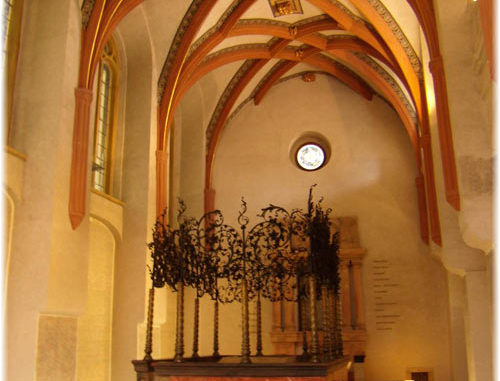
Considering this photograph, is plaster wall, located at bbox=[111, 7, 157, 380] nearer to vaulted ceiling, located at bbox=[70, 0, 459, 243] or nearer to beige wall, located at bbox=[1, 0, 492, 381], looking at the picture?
beige wall, located at bbox=[1, 0, 492, 381]

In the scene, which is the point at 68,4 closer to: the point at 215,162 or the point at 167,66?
the point at 167,66

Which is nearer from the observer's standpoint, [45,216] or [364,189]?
[45,216]

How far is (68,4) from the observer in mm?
9359

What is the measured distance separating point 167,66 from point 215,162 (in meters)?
4.33

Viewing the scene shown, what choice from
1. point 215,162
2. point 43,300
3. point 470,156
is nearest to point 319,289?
point 470,156

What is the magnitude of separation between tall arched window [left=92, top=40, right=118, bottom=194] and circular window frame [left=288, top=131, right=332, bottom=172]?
5.69 m

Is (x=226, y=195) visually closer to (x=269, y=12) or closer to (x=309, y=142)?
(x=309, y=142)

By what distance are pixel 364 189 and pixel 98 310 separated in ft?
25.3

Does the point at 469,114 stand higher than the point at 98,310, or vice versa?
the point at 469,114

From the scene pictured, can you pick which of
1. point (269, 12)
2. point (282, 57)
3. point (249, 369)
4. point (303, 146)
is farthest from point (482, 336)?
point (282, 57)

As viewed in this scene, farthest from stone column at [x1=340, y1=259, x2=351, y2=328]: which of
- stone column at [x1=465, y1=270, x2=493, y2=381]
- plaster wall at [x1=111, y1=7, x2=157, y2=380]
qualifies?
plaster wall at [x1=111, y1=7, x2=157, y2=380]

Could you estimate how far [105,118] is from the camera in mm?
12031

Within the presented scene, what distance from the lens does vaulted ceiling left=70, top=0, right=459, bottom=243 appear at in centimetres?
998

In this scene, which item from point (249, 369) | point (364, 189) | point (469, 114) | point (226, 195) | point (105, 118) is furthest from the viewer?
point (226, 195)
